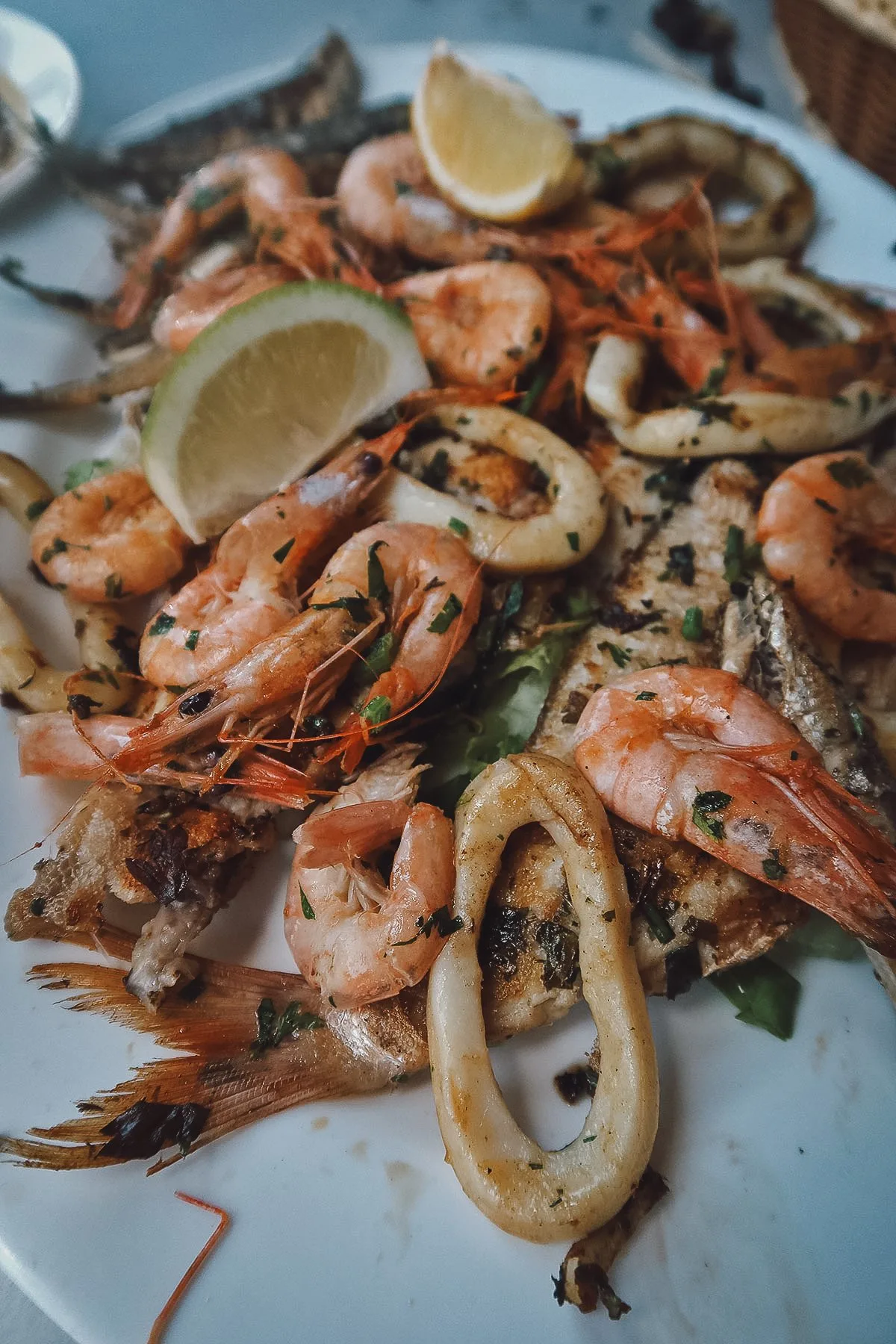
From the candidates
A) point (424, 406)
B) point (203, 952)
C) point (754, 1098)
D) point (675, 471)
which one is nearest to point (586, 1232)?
point (754, 1098)

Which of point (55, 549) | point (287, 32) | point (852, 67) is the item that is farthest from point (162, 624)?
point (287, 32)

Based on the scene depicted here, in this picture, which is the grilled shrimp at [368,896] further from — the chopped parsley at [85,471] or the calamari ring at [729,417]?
the chopped parsley at [85,471]

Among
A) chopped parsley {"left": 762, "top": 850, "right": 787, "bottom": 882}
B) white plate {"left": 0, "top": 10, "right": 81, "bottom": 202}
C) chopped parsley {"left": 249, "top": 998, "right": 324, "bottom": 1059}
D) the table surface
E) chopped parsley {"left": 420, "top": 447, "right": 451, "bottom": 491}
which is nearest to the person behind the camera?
chopped parsley {"left": 762, "top": 850, "right": 787, "bottom": 882}

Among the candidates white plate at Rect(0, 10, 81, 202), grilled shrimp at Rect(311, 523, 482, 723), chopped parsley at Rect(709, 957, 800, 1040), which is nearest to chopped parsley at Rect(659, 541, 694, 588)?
grilled shrimp at Rect(311, 523, 482, 723)

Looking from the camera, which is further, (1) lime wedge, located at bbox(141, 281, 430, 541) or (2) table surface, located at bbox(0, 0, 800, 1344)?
(2) table surface, located at bbox(0, 0, 800, 1344)

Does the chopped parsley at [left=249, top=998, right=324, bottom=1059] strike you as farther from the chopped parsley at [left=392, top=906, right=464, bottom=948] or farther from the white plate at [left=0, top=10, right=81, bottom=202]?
the white plate at [left=0, top=10, right=81, bottom=202]

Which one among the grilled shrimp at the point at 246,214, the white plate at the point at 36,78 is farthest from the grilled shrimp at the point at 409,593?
the white plate at the point at 36,78

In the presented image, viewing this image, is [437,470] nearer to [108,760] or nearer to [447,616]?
[447,616]

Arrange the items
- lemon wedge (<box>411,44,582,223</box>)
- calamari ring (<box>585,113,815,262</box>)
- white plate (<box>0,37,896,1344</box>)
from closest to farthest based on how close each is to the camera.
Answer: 1. white plate (<box>0,37,896,1344</box>)
2. lemon wedge (<box>411,44,582,223</box>)
3. calamari ring (<box>585,113,815,262</box>)
